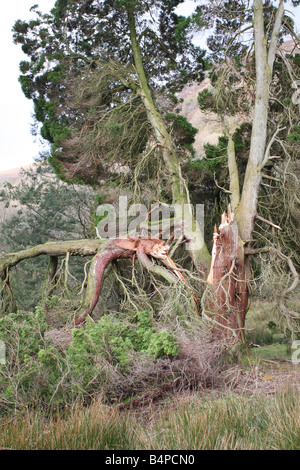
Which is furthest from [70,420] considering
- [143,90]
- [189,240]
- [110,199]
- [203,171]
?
[143,90]

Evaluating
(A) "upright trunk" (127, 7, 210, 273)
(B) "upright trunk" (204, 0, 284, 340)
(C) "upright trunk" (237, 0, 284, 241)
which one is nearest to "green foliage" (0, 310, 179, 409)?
(B) "upright trunk" (204, 0, 284, 340)

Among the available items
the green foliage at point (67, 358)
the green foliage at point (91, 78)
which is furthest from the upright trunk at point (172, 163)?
the green foliage at point (67, 358)

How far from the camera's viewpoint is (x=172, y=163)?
35.4 feet

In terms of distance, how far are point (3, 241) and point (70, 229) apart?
2940mm

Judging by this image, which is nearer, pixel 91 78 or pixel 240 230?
pixel 240 230

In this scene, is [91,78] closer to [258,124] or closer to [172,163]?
[172,163]

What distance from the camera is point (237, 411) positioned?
4.13 meters

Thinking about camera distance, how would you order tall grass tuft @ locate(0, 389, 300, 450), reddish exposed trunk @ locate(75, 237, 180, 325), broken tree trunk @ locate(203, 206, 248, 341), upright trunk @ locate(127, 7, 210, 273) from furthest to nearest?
upright trunk @ locate(127, 7, 210, 273), reddish exposed trunk @ locate(75, 237, 180, 325), broken tree trunk @ locate(203, 206, 248, 341), tall grass tuft @ locate(0, 389, 300, 450)

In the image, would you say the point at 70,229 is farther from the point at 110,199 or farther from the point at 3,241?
the point at 110,199

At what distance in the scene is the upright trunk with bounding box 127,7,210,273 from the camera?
9547mm

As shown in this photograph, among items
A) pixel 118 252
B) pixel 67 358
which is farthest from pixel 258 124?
pixel 67 358

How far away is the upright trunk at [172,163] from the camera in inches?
376

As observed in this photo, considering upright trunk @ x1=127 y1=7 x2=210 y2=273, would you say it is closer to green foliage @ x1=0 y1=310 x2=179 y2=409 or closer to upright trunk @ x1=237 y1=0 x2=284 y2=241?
upright trunk @ x1=237 y1=0 x2=284 y2=241

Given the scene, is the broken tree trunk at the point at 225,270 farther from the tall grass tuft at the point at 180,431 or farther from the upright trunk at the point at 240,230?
the tall grass tuft at the point at 180,431
